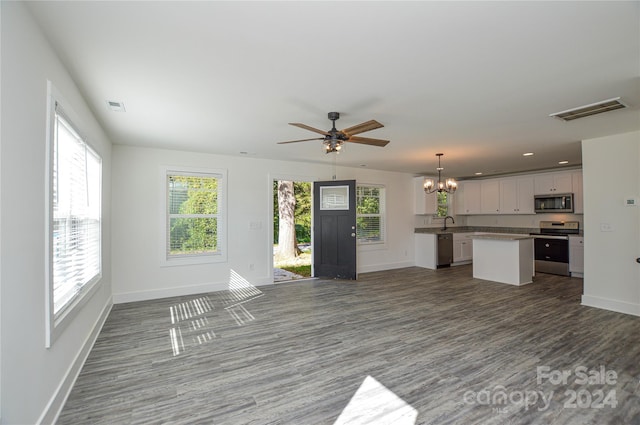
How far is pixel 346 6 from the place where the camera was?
160cm

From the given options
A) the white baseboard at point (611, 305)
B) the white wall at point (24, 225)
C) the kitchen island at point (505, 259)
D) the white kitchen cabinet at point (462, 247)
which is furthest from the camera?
the white kitchen cabinet at point (462, 247)

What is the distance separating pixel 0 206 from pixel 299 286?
4.74 m

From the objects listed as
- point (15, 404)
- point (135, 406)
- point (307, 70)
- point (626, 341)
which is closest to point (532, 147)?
point (626, 341)

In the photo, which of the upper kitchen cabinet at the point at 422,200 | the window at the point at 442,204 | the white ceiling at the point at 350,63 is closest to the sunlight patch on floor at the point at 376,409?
the white ceiling at the point at 350,63

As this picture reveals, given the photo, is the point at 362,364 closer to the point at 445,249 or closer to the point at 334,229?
the point at 334,229

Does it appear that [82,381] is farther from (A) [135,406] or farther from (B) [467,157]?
(B) [467,157]

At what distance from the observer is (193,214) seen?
524 centimetres

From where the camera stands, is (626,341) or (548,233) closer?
(626,341)

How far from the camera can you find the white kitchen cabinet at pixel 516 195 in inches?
288

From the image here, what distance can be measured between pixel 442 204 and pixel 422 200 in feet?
3.39

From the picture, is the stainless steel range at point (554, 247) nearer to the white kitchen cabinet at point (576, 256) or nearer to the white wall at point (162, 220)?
the white kitchen cabinet at point (576, 256)

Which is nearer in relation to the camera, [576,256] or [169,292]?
[169,292]

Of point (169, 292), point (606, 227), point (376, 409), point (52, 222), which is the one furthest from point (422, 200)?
point (52, 222)

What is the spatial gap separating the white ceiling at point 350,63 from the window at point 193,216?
4.34 feet
